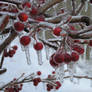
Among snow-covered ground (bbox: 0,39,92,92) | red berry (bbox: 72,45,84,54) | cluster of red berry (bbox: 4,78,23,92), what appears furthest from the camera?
snow-covered ground (bbox: 0,39,92,92)

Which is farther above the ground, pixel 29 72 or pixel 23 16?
pixel 23 16

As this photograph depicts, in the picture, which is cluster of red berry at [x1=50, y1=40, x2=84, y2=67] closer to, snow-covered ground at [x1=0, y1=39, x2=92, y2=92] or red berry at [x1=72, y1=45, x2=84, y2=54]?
red berry at [x1=72, y1=45, x2=84, y2=54]

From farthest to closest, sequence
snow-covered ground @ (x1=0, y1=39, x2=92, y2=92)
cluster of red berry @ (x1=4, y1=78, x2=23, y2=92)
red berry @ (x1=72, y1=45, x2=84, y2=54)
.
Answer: snow-covered ground @ (x1=0, y1=39, x2=92, y2=92) < cluster of red berry @ (x1=4, y1=78, x2=23, y2=92) < red berry @ (x1=72, y1=45, x2=84, y2=54)

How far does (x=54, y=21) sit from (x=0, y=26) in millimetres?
332

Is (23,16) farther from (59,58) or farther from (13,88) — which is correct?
(13,88)

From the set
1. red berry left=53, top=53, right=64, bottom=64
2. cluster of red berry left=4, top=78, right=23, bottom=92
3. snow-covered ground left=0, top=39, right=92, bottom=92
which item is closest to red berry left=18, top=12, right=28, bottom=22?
red berry left=53, top=53, right=64, bottom=64

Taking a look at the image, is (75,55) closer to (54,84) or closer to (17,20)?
(17,20)

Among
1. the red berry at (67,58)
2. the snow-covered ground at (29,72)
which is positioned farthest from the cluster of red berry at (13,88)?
the red berry at (67,58)

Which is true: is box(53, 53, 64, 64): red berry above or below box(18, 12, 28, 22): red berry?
below

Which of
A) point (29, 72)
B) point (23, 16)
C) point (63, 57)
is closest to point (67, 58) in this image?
point (63, 57)

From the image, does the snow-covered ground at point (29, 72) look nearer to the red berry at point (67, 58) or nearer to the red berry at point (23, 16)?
the red berry at point (67, 58)

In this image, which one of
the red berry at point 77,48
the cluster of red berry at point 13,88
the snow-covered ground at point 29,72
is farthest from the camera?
the snow-covered ground at point 29,72

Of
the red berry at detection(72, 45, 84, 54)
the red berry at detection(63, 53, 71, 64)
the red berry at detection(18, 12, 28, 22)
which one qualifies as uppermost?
the red berry at detection(18, 12, 28, 22)

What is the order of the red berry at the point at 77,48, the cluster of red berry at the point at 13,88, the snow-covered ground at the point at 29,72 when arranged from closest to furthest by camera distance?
the red berry at the point at 77,48
the cluster of red berry at the point at 13,88
the snow-covered ground at the point at 29,72
